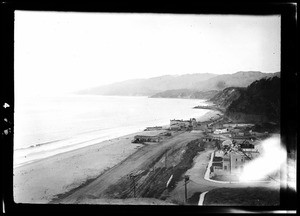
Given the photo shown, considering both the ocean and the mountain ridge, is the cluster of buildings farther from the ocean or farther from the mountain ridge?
the mountain ridge

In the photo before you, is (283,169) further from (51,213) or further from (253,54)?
(51,213)

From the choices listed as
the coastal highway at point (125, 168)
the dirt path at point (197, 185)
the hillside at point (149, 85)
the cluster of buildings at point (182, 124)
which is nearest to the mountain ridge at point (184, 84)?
the hillside at point (149, 85)

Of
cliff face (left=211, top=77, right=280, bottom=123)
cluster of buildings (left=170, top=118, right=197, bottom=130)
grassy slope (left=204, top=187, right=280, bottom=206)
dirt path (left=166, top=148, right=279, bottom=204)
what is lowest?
grassy slope (left=204, top=187, right=280, bottom=206)

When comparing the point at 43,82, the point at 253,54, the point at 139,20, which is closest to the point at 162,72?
the point at 139,20

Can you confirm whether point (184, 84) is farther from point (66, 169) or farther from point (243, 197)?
point (66, 169)

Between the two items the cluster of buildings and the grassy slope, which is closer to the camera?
the grassy slope

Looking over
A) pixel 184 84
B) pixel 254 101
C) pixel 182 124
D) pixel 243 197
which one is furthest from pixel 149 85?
pixel 243 197

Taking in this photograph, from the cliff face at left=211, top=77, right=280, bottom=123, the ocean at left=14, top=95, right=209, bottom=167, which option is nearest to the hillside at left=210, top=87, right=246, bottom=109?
the cliff face at left=211, top=77, right=280, bottom=123
